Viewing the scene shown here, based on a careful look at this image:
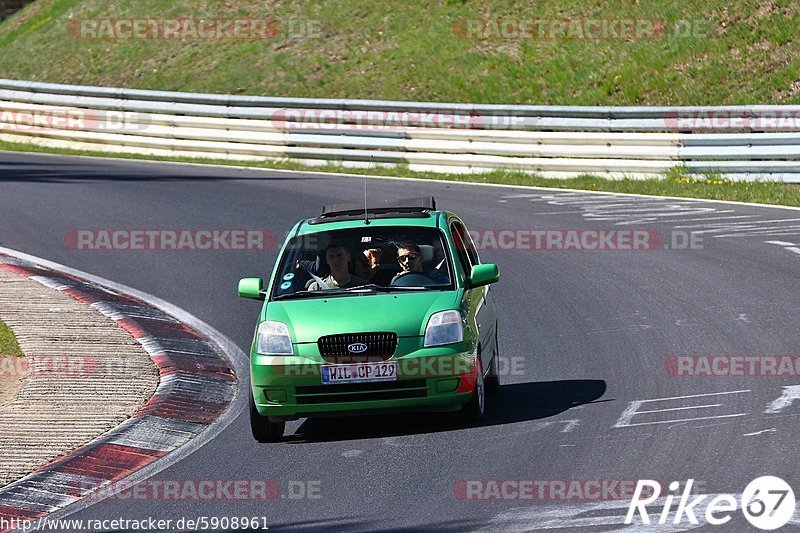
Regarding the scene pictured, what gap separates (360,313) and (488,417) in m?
1.28

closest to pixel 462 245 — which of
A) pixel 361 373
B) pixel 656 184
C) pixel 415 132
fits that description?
pixel 361 373

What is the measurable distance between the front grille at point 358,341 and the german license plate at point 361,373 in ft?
0.14

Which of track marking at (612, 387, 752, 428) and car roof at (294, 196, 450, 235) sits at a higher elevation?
car roof at (294, 196, 450, 235)

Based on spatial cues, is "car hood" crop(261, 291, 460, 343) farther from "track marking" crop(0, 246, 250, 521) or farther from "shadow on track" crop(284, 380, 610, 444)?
"track marking" crop(0, 246, 250, 521)

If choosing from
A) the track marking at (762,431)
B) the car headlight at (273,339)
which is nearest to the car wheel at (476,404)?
the car headlight at (273,339)

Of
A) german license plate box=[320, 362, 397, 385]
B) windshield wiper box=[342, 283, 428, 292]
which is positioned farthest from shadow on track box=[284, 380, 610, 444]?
windshield wiper box=[342, 283, 428, 292]

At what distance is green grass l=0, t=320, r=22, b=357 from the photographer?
11789mm

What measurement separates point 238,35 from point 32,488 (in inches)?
1096

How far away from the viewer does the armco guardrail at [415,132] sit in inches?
867

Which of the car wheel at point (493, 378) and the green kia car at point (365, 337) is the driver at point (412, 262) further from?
the car wheel at point (493, 378)

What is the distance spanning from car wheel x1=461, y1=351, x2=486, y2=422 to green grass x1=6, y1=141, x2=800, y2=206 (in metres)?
9.35

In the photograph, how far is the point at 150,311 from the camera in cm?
1402

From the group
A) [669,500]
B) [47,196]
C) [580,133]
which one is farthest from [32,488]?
[580,133]

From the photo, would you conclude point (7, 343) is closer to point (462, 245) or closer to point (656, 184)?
point (462, 245)
